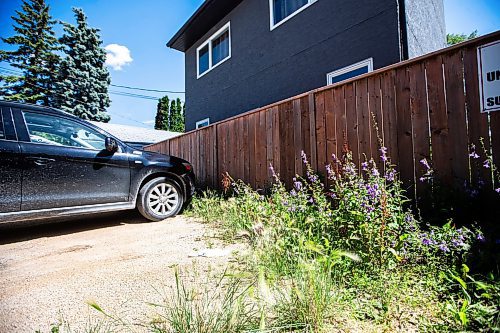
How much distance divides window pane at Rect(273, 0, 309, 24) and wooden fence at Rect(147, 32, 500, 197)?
3.84 meters

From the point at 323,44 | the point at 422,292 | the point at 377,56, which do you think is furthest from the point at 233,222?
the point at 323,44

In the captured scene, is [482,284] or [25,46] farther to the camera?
[25,46]

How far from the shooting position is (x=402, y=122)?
276 centimetres

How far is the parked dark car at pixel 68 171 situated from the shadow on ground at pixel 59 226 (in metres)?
0.45

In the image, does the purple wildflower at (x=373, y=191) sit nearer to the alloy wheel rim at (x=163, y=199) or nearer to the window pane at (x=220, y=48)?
the alloy wheel rim at (x=163, y=199)

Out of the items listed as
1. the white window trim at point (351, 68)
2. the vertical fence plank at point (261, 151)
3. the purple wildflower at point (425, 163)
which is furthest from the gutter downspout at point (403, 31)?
the purple wildflower at point (425, 163)

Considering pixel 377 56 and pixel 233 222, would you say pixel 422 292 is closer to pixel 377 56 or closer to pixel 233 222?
pixel 233 222

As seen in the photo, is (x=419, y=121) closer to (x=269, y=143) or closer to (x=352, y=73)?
(x=269, y=143)

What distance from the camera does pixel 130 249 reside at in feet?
9.03

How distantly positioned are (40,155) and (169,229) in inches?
75.8

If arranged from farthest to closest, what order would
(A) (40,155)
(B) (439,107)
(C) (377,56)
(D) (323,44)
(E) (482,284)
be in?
(D) (323,44)
(C) (377,56)
(A) (40,155)
(B) (439,107)
(E) (482,284)

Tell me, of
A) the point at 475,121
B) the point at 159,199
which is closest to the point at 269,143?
the point at 159,199

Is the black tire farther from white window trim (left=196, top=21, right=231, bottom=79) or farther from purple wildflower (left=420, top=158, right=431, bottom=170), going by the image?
white window trim (left=196, top=21, right=231, bottom=79)

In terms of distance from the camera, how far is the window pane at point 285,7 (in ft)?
21.1
